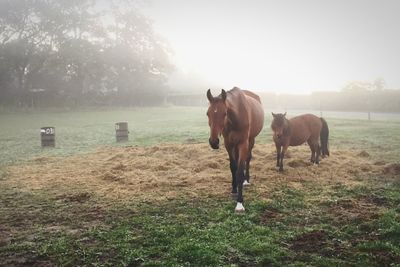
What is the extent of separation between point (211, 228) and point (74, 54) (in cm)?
4909

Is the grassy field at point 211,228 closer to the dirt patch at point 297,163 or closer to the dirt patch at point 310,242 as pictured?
the dirt patch at point 310,242

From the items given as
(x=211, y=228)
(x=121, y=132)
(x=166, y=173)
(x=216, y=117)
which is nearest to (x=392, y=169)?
(x=216, y=117)

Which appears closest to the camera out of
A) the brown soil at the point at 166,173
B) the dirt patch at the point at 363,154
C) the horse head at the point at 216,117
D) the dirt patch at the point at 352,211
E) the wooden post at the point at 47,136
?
the dirt patch at the point at 352,211

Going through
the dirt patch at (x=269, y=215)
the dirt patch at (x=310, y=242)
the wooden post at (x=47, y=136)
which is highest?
the wooden post at (x=47, y=136)

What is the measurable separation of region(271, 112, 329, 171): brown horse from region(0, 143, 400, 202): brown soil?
1.44 feet

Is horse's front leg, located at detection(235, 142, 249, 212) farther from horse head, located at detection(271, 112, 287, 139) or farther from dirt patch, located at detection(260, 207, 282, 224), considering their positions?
horse head, located at detection(271, 112, 287, 139)

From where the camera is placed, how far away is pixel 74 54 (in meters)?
50.4

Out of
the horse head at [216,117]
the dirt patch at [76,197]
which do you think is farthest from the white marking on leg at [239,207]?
the dirt patch at [76,197]

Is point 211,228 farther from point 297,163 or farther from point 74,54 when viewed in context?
point 74,54

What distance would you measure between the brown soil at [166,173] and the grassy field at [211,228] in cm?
34

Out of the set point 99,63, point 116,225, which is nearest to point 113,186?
point 116,225

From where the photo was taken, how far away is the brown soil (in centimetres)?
938

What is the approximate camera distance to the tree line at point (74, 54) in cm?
5000

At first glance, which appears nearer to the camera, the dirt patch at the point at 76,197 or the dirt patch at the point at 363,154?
the dirt patch at the point at 76,197
